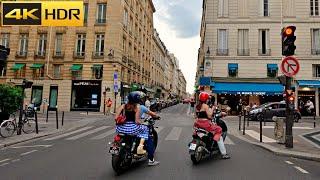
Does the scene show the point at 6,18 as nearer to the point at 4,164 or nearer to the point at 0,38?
the point at 4,164

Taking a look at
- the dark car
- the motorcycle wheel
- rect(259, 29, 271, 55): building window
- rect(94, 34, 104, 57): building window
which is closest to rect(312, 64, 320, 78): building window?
rect(259, 29, 271, 55): building window

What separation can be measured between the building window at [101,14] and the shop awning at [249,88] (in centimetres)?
1426

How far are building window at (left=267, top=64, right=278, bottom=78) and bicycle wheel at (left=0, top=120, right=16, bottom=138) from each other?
78.8 ft

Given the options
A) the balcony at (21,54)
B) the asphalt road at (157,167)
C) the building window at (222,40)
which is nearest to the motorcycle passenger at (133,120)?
the asphalt road at (157,167)

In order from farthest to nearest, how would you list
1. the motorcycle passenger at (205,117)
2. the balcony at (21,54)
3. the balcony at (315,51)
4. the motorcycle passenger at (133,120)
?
the balcony at (21,54), the balcony at (315,51), the motorcycle passenger at (205,117), the motorcycle passenger at (133,120)

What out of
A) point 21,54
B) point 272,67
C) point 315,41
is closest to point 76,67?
point 21,54

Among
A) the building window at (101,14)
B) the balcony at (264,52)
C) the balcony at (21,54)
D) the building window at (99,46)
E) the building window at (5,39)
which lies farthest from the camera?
the building window at (5,39)

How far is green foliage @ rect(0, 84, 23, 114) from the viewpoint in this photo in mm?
11984

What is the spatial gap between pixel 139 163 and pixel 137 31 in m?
39.7

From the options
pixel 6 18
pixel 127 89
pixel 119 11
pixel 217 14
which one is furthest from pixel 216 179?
pixel 127 89

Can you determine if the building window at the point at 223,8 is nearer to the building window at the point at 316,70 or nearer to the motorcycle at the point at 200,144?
the building window at the point at 316,70

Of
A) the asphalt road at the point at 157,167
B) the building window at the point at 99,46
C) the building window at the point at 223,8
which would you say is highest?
the building window at the point at 223,8

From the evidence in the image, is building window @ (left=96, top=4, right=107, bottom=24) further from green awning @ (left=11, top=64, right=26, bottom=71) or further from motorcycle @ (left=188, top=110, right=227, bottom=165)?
motorcycle @ (left=188, top=110, right=227, bottom=165)

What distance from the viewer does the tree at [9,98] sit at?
472 inches
